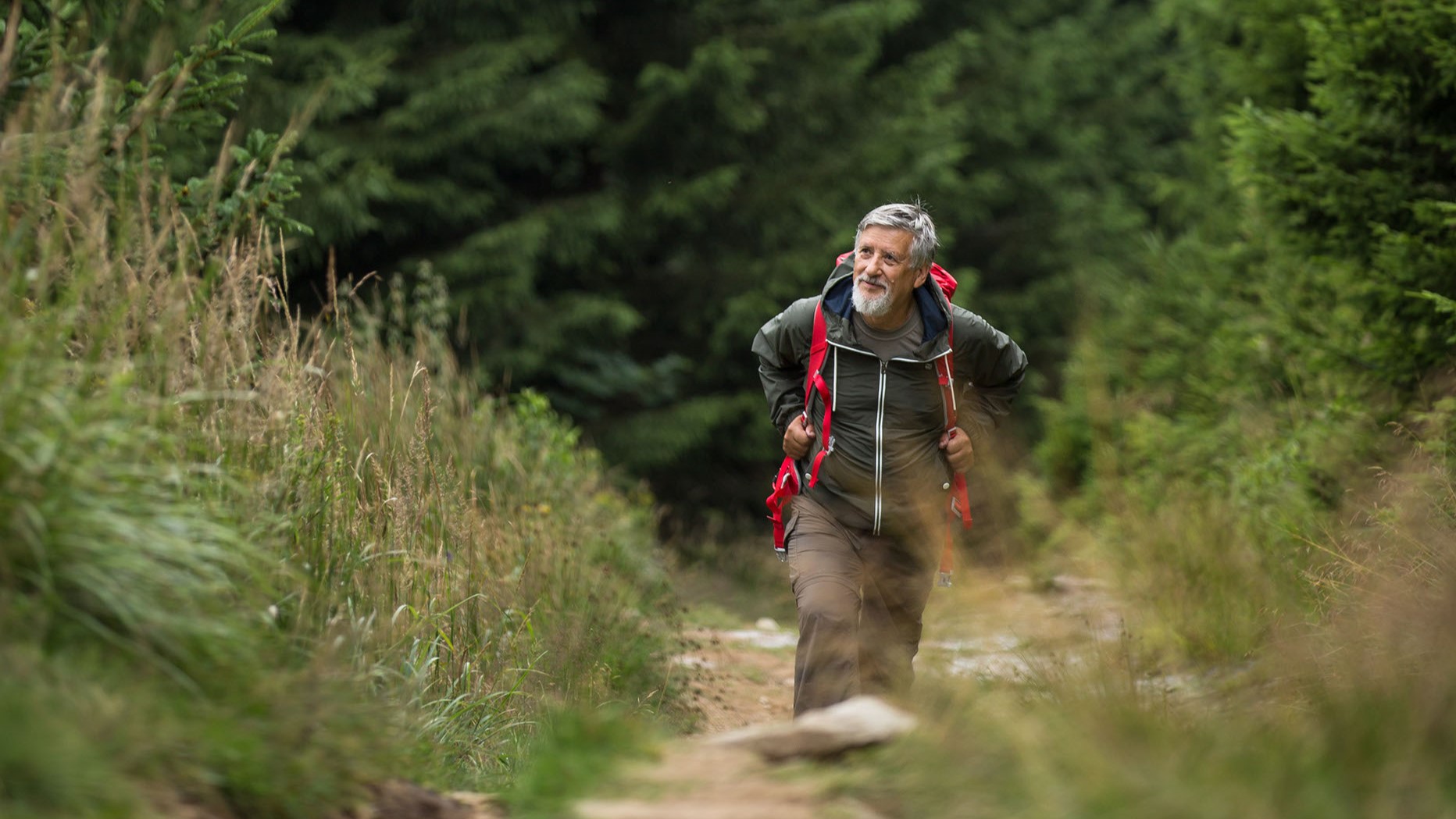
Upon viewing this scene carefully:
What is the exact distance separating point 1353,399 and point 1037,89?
12.4 metres

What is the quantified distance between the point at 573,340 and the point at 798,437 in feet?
25.6

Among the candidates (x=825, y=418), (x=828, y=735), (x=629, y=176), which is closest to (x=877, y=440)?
(x=825, y=418)

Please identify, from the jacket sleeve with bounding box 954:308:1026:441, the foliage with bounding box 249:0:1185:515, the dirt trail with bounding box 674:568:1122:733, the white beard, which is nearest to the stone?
the dirt trail with bounding box 674:568:1122:733

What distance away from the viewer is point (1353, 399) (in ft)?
23.8

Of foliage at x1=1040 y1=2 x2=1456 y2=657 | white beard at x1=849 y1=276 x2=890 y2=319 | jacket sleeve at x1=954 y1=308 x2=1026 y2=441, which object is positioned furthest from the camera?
foliage at x1=1040 y1=2 x2=1456 y2=657

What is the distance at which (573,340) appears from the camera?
1280 cm

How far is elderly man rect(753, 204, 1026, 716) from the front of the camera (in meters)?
5.08

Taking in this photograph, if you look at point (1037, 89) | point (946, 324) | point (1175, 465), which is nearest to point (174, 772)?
point (946, 324)

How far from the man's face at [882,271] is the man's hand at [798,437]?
1.47ft

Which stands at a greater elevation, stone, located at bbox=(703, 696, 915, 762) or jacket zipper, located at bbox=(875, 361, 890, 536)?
jacket zipper, located at bbox=(875, 361, 890, 536)

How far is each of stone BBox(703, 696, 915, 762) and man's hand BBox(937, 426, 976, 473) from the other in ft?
5.48

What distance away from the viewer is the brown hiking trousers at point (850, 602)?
16.0ft

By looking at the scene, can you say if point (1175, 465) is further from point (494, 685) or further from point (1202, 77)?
point (494, 685)

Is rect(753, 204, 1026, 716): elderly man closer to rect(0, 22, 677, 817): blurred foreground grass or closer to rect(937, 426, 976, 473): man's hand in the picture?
rect(937, 426, 976, 473): man's hand
